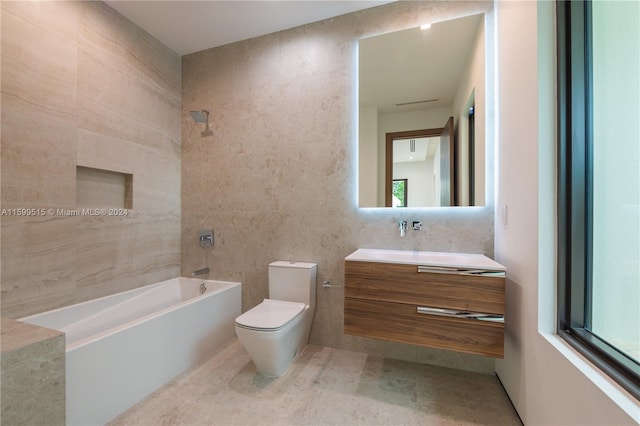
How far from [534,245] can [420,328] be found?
0.74 meters

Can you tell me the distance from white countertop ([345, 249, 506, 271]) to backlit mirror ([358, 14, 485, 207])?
0.38 m

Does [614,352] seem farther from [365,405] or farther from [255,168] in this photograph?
[255,168]

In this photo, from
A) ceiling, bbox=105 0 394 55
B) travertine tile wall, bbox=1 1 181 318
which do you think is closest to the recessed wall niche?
travertine tile wall, bbox=1 1 181 318

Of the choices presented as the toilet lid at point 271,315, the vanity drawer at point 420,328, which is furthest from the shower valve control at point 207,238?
the vanity drawer at point 420,328

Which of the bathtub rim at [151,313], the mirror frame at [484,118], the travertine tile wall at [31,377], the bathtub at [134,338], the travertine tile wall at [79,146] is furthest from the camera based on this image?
the mirror frame at [484,118]

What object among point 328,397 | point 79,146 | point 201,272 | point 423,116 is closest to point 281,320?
point 328,397

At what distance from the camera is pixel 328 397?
166cm

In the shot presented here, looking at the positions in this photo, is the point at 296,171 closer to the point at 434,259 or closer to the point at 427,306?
the point at 434,259

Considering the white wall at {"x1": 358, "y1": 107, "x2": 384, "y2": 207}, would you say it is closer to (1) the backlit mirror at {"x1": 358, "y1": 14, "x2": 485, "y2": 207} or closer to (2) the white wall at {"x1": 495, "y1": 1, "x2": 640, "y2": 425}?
(1) the backlit mirror at {"x1": 358, "y1": 14, "x2": 485, "y2": 207}

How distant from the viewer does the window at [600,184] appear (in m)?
0.88

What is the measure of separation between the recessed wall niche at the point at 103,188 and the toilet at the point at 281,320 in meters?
1.45

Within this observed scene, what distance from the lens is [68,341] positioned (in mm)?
1848

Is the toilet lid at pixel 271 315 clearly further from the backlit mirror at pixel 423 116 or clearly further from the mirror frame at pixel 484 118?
the mirror frame at pixel 484 118

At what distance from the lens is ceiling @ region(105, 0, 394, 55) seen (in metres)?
2.13
